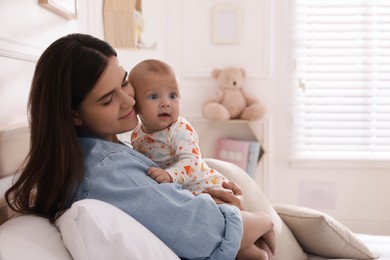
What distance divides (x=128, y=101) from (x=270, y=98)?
2.85 meters

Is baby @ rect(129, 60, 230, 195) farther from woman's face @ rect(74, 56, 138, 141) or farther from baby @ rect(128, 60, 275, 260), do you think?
woman's face @ rect(74, 56, 138, 141)

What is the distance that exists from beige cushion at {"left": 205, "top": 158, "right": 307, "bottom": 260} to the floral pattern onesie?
39 centimetres

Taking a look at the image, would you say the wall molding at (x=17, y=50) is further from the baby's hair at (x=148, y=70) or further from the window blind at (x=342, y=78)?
the window blind at (x=342, y=78)

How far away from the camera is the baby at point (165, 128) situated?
55.8 inches

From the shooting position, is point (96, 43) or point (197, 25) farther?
point (197, 25)

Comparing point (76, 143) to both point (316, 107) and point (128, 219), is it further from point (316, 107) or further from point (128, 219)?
point (316, 107)

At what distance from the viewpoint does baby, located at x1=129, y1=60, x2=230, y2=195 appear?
55.8 inches

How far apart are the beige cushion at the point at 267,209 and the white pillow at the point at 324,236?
49 millimetres

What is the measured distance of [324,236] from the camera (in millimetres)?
1877

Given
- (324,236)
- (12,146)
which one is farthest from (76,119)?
(324,236)

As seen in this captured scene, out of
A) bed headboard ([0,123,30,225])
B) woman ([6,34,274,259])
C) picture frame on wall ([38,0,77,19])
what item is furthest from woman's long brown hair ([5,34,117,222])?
picture frame on wall ([38,0,77,19])

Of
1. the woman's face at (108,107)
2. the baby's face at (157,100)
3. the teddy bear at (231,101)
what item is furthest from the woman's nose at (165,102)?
the teddy bear at (231,101)

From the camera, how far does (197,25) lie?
400 cm

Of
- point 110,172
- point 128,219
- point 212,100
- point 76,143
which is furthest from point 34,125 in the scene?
point 212,100
